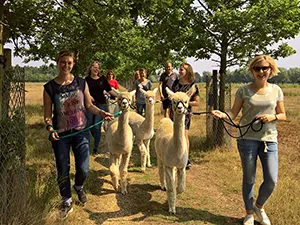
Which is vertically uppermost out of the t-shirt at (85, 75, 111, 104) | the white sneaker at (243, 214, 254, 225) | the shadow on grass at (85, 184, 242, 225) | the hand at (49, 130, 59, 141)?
the t-shirt at (85, 75, 111, 104)

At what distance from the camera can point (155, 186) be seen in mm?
5492

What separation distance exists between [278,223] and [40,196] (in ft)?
10.4

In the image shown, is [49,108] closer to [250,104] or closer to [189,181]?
[250,104]

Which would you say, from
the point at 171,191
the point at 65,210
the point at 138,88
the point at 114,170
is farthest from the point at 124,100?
the point at 138,88

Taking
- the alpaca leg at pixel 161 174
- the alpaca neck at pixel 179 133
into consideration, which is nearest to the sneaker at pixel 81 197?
the alpaca leg at pixel 161 174

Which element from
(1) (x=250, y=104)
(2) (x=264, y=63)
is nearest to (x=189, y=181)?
(1) (x=250, y=104)

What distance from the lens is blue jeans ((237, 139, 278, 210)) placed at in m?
3.75

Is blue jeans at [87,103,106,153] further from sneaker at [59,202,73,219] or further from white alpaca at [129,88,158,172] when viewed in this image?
sneaker at [59,202,73,219]

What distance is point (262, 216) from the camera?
397 centimetres

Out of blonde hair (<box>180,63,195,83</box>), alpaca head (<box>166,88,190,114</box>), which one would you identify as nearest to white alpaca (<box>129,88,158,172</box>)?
blonde hair (<box>180,63,195,83</box>)

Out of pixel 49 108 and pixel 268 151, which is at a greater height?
pixel 49 108

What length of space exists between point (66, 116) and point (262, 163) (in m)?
2.54

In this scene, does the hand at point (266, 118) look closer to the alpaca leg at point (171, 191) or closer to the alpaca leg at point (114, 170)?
the alpaca leg at point (171, 191)

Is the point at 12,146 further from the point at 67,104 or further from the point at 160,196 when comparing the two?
the point at 160,196
